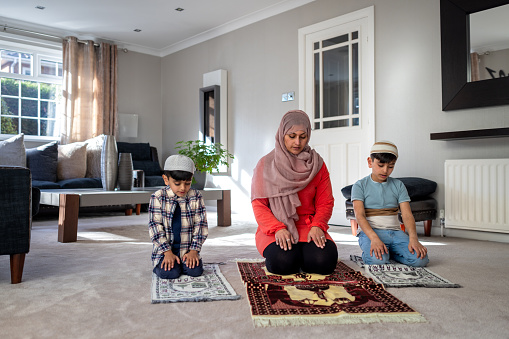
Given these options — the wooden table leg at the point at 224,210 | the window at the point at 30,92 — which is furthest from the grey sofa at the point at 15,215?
the window at the point at 30,92

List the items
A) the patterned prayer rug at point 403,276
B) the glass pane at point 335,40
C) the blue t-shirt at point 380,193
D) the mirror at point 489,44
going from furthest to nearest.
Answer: the glass pane at point 335,40 → the mirror at point 489,44 → the blue t-shirt at point 380,193 → the patterned prayer rug at point 403,276

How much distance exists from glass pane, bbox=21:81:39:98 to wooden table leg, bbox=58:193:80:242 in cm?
363

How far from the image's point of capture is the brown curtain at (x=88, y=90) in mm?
6156

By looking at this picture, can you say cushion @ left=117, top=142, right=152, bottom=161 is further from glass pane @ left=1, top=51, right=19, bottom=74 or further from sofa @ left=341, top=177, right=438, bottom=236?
sofa @ left=341, top=177, right=438, bottom=236

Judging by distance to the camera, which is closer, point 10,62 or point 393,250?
point 393,250

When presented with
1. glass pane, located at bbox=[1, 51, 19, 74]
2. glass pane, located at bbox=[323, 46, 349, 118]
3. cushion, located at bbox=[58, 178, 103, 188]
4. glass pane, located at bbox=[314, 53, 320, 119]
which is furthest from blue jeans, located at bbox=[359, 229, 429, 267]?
glass pane, located at bbox=[1, 51, 19, 74]

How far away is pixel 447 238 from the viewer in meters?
3.59

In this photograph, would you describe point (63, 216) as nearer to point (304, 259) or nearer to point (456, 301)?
point (304, 259)

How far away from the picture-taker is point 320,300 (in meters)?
1.67

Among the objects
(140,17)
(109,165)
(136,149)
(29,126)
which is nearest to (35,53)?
(29,126)

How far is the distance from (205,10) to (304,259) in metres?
4.20

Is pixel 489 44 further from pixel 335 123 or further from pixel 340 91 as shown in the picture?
pixel 335 123

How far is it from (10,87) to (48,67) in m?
0.61

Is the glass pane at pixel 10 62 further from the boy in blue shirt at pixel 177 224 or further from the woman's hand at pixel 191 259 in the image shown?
the woman's hand at pixel 191 259
